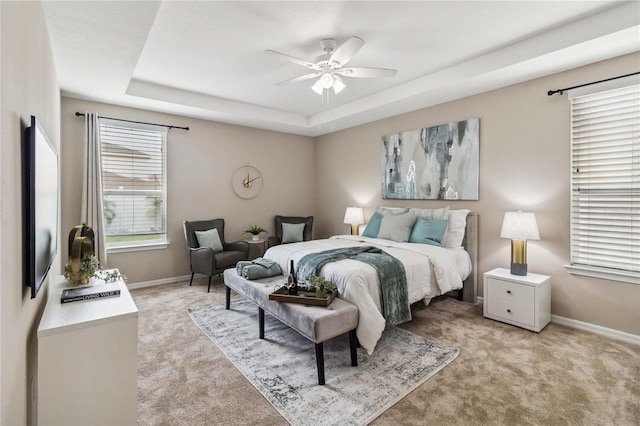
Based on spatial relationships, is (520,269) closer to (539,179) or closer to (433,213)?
(539,179)

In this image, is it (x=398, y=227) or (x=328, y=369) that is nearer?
(x=328, y=369)

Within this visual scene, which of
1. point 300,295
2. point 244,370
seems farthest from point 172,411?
point 300,295

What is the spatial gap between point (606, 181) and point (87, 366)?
13.6 ft

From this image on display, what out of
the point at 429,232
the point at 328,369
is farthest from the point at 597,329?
the point at 328,369

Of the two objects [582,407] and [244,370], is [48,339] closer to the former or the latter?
[244,370]

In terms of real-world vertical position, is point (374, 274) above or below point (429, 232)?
below

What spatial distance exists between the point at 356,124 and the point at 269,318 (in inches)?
141

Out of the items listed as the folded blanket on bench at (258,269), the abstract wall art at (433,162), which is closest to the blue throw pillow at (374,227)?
the abstract wall art at (433,162)

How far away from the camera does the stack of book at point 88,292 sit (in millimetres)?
1766

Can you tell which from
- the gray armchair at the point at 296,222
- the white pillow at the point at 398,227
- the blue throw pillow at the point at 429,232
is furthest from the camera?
the gray armchair at the point at 296,222

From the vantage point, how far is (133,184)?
4387 millimetres

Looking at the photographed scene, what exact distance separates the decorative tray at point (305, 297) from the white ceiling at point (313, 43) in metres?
2.20

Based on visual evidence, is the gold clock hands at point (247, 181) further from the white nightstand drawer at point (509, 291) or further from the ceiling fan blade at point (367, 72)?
the white nightstand drawer at point (509, 291)

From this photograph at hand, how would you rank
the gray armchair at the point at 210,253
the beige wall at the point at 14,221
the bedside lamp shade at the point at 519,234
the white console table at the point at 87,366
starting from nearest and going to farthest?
the beige wall at the point at 14,221 < the white console table at the point at 87,366 < the bedside lamp shade at the point at 519,234 < the gray armchair at the point at 210,253
